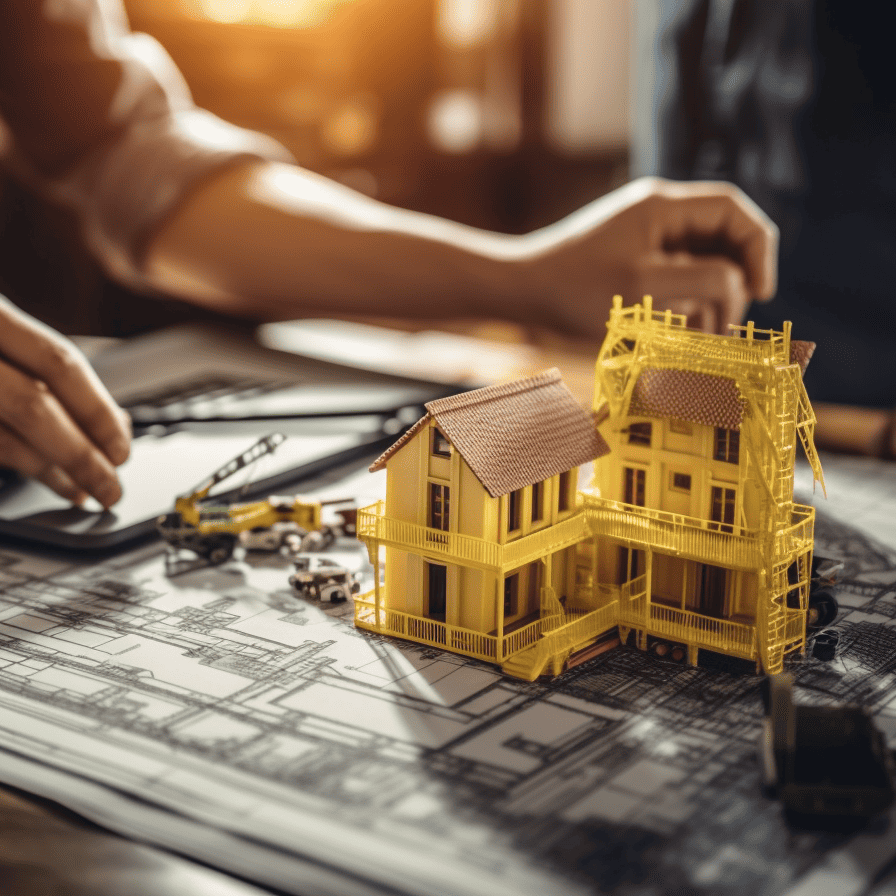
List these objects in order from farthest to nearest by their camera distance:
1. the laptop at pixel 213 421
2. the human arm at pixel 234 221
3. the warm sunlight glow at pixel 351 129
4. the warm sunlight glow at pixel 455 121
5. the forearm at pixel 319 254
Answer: the warm sunlight glow at pixel 455 121, the warm sunlight glow at pixel 351 129, the forearm at pixel 319 254, the human arm at pixel 234 221, the laptop at pixel 213 421

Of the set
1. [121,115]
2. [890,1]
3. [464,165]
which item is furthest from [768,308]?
[464,165]

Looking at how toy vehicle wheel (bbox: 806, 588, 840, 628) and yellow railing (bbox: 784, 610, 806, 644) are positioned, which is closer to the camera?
yellow railing (bbox: 784, 610, 806, 644)

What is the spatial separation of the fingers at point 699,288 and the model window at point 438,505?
1.15 meters

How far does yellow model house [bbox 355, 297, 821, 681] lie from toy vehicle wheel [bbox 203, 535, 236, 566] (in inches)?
16.0

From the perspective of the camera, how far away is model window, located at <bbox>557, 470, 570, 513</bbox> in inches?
80.9

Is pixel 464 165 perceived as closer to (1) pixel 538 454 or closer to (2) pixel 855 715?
(1) pixel 538 454

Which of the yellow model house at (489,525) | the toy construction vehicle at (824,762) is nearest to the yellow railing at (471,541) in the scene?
the yellow model house at (489,525)

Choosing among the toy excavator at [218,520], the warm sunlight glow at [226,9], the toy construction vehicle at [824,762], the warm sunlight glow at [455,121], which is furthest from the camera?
the warm sunlight glow at [455,121]

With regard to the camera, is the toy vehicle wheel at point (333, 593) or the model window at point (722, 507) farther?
the toy vehicle wheel at point (333, 593)

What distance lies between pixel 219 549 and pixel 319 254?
1.31m

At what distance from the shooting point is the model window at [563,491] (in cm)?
206

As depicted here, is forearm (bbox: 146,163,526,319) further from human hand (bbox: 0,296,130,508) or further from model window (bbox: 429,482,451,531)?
model window (bbox: 429,482,451,531)

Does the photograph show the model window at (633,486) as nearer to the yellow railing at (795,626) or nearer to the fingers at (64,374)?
the yellow railing at (795,626)

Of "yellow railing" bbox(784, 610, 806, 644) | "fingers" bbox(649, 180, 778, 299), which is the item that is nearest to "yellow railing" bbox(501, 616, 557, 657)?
"yellow railing" bbox(784, 610, 806, 644)
